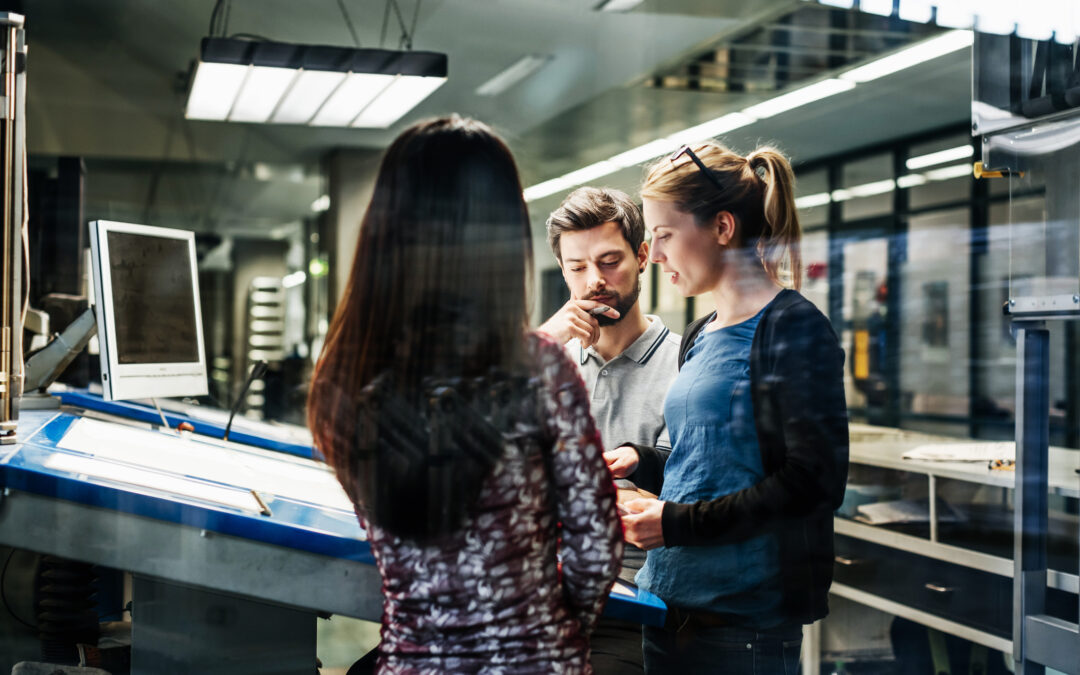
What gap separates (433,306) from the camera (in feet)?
3.10

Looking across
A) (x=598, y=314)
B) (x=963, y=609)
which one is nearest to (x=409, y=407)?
(x=598, y=314)

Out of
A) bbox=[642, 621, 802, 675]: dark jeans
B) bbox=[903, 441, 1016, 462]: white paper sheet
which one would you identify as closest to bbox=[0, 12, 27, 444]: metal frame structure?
bbox=[642, 621, 802, 675]: dark jeans

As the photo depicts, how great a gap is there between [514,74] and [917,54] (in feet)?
8.40

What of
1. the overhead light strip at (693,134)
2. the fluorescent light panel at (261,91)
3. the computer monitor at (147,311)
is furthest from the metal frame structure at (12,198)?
the overhead light strip at (693,134)

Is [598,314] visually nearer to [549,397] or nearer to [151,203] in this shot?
[549,397]

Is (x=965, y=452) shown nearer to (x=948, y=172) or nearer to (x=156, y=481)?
(x=156, y=481)

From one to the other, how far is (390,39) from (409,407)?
1.19 meters

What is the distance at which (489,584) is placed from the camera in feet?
2.98

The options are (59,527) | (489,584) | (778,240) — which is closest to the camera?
(489,584)

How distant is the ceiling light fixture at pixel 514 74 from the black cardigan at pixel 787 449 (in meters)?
0.76

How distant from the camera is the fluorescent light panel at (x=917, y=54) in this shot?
3498mm

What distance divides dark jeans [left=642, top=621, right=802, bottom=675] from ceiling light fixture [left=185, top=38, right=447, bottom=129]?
1225mm

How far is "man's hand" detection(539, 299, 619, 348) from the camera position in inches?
52.9

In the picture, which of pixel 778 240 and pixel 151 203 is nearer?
pixel 778 240
